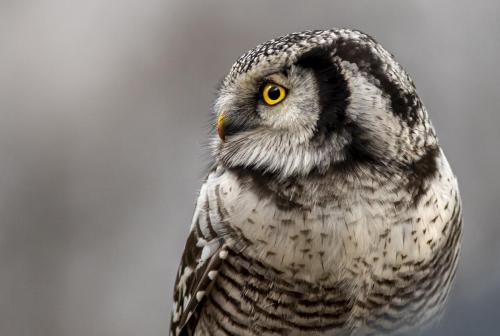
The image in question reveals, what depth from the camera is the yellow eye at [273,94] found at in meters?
3.06

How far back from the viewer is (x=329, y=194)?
3.03 m

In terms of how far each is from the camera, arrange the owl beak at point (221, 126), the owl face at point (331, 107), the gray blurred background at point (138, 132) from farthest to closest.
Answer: the gray blurred background at point (138, 132) → the owl beak at point (221, 126) → the owl face at point (331, 107)

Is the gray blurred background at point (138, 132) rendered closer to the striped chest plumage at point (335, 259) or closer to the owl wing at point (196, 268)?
the owl wing at point (196, 268)

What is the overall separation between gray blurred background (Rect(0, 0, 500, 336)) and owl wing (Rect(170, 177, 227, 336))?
129 inches

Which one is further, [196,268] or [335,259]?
[196,268]

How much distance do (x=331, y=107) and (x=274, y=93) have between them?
230mm

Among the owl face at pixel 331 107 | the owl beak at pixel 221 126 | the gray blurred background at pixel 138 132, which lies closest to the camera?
the owl face at pixel 331 107

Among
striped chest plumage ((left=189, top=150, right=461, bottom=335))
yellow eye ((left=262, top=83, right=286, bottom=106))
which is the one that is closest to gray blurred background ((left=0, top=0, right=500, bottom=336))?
striped chest plumage ((left=189, top=150, right=461, bottom=335))

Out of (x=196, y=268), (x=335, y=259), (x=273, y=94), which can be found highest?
(x=273, y=94)

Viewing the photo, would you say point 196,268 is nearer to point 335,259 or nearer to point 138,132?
point 335,259

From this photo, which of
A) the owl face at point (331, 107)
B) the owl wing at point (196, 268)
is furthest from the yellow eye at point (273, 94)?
the owl wing at point (196, 268)

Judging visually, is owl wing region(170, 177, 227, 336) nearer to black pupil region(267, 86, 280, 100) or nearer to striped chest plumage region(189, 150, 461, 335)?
striped chest plumage region(189, 150, 461, 335)

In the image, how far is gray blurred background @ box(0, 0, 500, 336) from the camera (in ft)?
23.7

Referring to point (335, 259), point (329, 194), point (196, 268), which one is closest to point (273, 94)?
point (329, 194)
